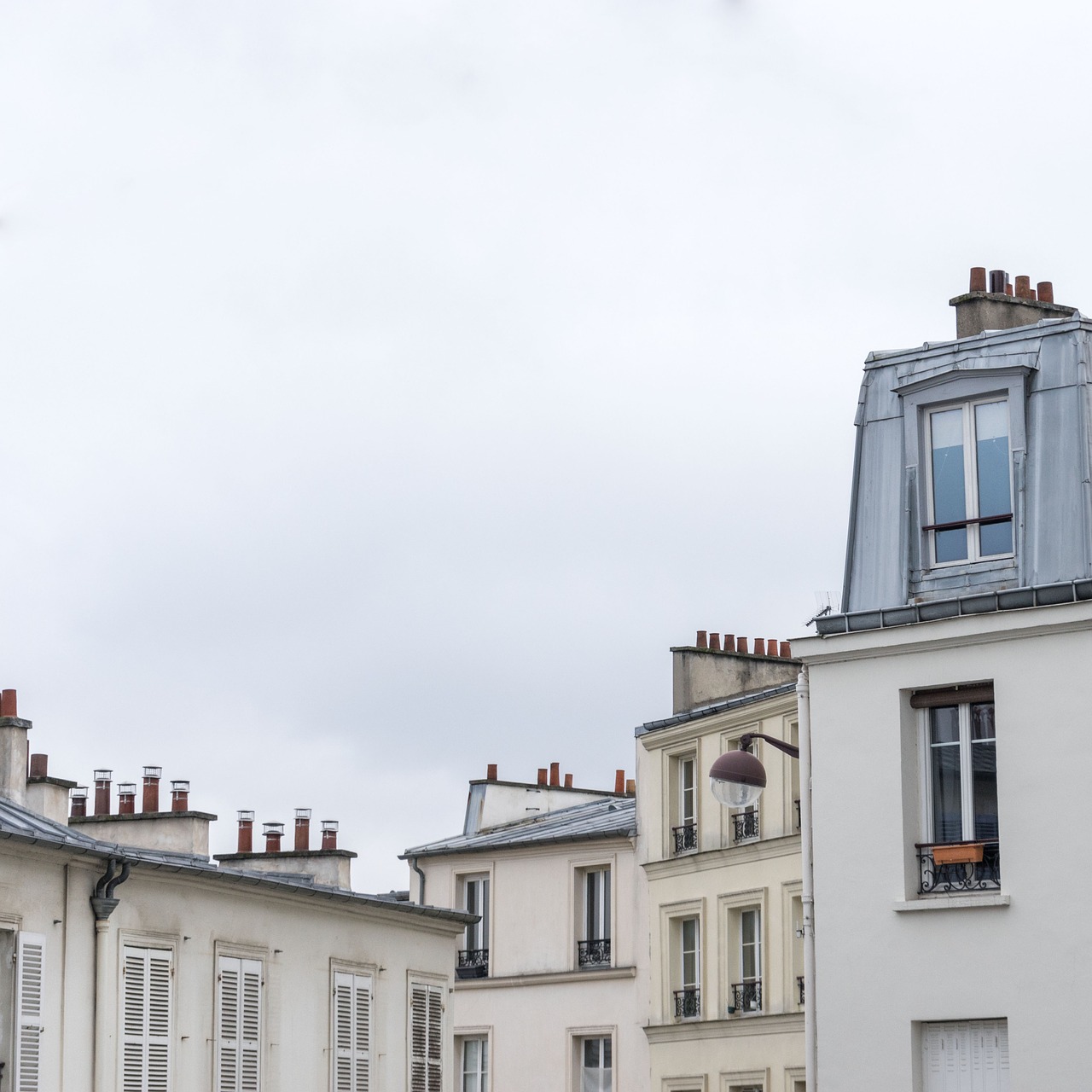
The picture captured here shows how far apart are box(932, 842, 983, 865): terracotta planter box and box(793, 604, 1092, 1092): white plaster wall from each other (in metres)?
0.24

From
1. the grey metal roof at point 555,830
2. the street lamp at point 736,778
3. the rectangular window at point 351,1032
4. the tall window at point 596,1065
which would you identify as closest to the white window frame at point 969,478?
the street lamp at point 736,778

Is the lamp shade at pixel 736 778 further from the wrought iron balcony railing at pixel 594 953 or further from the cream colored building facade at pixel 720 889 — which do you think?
the wrought iron balcony railing at pixel 594 953

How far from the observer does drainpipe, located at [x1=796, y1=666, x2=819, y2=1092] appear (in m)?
17.7

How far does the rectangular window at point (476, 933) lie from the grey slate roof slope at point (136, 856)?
37.8 ft

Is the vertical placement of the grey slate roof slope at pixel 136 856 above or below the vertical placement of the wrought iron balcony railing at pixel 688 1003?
above

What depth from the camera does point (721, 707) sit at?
113 feet

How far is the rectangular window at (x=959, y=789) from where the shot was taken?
1705 cm

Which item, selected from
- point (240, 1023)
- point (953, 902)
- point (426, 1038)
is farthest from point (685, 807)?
point (953, 902)

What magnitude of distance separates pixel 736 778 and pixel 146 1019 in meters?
7.86

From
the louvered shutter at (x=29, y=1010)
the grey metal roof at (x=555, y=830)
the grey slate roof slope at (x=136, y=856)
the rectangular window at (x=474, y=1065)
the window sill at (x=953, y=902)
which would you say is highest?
the grey metal roof at (x=555, y=830)

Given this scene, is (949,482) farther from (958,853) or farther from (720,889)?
(720,889)

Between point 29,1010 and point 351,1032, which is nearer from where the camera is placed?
point 29,1010

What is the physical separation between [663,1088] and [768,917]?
396cm

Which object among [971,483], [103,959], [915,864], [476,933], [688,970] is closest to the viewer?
[915,864]
